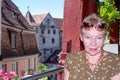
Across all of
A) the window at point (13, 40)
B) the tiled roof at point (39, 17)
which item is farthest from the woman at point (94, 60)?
the tiled roof at point (39, 17)

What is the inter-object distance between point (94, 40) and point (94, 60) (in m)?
0.11

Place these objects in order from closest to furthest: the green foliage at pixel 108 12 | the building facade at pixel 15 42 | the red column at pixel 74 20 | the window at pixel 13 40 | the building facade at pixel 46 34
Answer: the red column at pixel 74 20 → the green foliage at pixel 108 12 → the building facade at pixel 15 42 → the window at pixel 13 40 → the building facade at pixel 46 34

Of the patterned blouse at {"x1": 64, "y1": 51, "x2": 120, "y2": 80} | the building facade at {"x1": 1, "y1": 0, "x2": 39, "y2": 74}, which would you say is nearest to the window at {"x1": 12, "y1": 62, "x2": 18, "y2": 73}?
the building facade at {"x1": 1, "y1": 0, "x2": 39, "y2": 74}

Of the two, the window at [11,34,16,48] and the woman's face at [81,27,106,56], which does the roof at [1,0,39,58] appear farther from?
the woman's face at [81,27,106,56]

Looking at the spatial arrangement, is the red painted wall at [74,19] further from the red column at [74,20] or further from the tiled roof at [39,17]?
the tiled roof at [39,17]

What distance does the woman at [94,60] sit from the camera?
73.9 inches

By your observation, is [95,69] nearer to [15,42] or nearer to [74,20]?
[74,20]

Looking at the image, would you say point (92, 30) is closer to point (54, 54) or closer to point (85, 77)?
point (85, 77)

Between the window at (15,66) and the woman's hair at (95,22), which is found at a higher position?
the woman's hair at (95,22)

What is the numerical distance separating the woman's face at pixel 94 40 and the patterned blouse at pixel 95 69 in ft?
0.23

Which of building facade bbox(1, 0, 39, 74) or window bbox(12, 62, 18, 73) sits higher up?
building facade bbox(1, 0, 39, 74)

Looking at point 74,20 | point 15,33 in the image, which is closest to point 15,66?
point 15,33

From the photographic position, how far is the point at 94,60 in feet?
6.26

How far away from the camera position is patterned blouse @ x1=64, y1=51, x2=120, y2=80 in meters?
1.87
